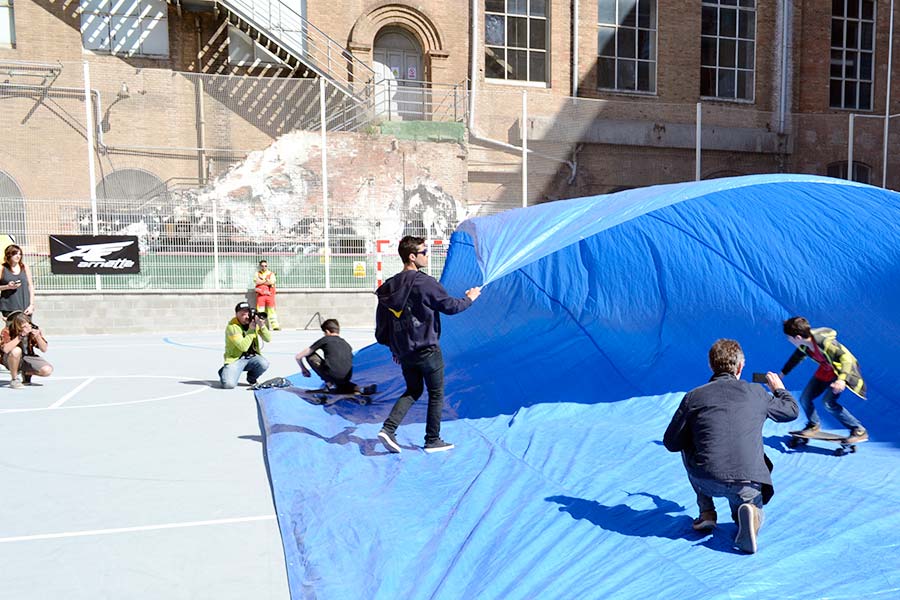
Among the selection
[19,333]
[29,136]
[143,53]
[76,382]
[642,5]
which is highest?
[642,5]

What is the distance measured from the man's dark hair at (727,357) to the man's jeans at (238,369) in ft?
21.7

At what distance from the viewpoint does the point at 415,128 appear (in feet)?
69.6

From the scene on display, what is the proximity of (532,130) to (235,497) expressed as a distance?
59.0 feet

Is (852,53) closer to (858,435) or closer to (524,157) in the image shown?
(524,157)

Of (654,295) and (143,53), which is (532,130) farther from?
(654,295)

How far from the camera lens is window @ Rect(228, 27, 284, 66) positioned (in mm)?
23734

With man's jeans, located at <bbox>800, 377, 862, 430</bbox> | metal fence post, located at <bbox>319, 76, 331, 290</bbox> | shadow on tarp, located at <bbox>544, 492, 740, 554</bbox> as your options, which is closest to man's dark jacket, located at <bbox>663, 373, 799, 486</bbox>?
shadow on tarp, located at <bbox>544, 492, 740, 554</bbox>

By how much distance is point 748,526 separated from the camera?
395 centimetres

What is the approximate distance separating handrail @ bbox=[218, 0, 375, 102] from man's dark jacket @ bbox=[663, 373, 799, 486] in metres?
20.0

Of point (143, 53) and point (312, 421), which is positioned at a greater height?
point (143, 53)

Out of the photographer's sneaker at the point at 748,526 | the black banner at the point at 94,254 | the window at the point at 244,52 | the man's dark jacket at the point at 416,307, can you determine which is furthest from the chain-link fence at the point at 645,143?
the photographer's sneaker at the point at 748,526

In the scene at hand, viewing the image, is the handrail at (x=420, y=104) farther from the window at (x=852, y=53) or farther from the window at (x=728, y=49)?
the window at (x=852, y=53)

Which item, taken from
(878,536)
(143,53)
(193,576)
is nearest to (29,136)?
(143,53)

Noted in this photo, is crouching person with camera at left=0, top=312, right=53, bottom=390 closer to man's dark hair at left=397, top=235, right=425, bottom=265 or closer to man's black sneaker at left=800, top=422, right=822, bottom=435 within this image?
man's dark hair at left=397, top=235, right=425, bottom=265
